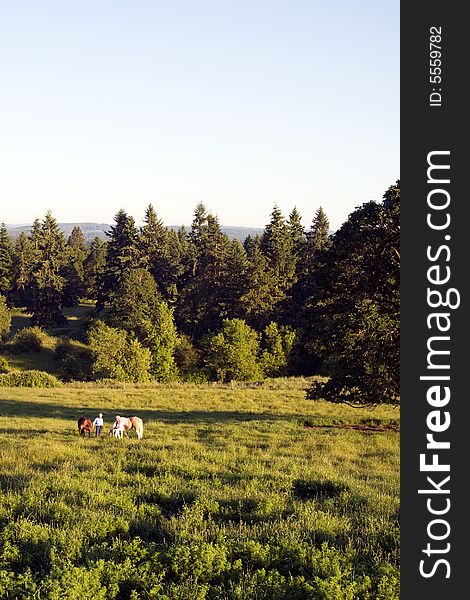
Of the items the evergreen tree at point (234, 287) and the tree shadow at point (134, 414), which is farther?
the evergreen tree at point (234, 287)

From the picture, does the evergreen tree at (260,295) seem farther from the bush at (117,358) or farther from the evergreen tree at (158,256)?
the bush at (117,358)

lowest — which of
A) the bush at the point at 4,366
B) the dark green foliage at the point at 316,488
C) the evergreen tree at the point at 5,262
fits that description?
the bush at the point at 4,366

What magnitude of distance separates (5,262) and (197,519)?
9183 cm

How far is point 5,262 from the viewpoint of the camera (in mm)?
90375

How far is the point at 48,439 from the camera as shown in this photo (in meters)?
18.0

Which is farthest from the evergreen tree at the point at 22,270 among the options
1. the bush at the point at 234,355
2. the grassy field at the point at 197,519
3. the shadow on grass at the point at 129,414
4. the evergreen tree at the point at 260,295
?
the grassy field at the point at 197,519

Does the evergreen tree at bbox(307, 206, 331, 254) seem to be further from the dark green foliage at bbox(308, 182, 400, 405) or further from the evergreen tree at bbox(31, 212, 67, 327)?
the dark green foliage at bbox(308, 182, 400, 405)

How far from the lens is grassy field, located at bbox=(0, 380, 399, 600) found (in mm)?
6418

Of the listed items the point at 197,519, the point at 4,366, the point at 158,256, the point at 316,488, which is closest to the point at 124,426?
the point at 316,488

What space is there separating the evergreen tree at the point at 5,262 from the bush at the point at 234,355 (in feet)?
150

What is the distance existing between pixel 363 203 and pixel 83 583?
17601 millimetres

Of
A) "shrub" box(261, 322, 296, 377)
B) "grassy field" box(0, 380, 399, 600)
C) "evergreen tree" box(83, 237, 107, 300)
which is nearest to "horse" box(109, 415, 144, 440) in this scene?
"grassy field" box(0, 380, 399, 600)

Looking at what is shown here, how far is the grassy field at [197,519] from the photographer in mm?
6418

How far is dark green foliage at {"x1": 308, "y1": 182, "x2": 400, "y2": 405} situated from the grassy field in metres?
4.36
